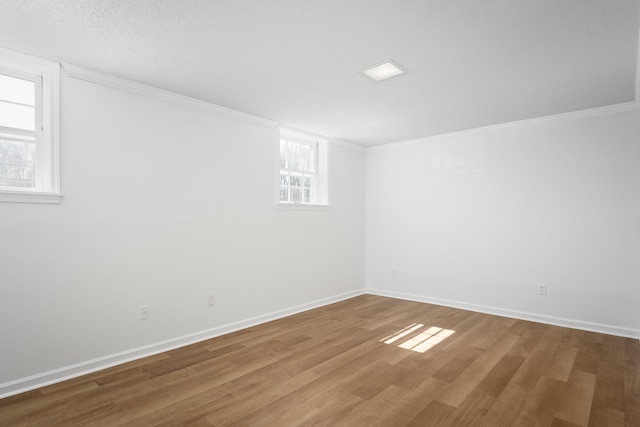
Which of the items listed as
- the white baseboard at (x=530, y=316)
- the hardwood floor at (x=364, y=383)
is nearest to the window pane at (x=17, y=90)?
the hardwood floor at (x=364, y=383)

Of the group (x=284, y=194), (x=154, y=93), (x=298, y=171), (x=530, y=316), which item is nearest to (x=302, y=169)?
(x=298, y=171)

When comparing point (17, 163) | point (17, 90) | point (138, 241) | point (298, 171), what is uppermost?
point (17, 90)

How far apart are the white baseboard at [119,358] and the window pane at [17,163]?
1.49 meters

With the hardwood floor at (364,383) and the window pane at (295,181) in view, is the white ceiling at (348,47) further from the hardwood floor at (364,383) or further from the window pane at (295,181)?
the hardwood floor at (364,383)

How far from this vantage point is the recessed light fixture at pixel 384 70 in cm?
275

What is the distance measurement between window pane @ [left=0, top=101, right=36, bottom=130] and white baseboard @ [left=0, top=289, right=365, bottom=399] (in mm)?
1930

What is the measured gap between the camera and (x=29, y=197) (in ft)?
8.31

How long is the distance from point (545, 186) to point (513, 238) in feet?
2.49

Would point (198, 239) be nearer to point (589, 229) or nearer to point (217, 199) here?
point (217, 199)

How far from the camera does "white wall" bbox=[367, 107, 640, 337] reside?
3.75 meters

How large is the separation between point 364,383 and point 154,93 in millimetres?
3232

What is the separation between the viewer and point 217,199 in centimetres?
376

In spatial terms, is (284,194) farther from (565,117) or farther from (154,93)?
(565,117)

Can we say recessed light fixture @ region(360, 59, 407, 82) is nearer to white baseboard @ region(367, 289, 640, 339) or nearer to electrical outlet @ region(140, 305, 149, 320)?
electrical outlet @ region(140, 305, 149, 320)
